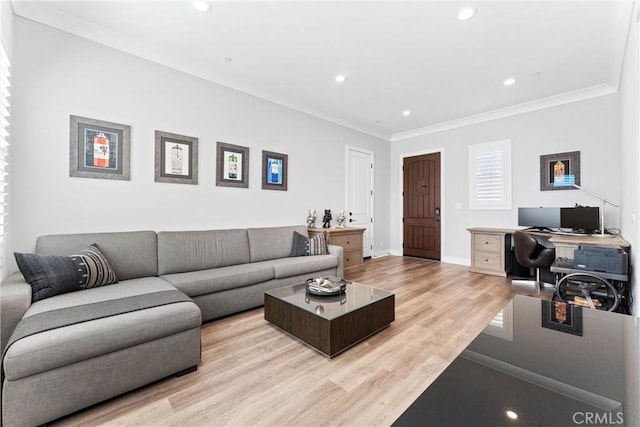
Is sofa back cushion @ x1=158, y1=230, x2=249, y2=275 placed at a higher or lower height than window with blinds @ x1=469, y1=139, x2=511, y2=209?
lower

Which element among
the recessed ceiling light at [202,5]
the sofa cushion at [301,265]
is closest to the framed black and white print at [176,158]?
the recessed ceiling light at [202,5]

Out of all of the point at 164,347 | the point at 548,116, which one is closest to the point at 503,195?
the point at 548,116

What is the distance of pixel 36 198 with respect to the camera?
96.8 inches

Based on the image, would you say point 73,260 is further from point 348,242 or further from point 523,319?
point 348,242

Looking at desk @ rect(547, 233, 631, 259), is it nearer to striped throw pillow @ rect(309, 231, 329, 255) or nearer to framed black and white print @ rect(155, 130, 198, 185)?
striped throw pillow @ rect(309, 231, 329, 255)

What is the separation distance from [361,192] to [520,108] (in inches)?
124

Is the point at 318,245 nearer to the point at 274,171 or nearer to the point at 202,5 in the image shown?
the point at 274,171

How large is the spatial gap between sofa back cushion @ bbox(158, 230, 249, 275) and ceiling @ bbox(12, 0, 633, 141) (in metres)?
2.03

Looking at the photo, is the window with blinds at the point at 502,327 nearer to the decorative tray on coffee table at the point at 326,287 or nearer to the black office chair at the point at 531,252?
the decorative tray on coffee table at the point at 326,287

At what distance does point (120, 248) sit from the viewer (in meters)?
2.63

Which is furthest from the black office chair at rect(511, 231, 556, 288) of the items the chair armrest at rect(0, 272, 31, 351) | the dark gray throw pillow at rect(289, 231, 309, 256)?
the chair armrest at rect(0, 272, 31, 351)

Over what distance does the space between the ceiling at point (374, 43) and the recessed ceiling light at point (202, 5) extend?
5cm

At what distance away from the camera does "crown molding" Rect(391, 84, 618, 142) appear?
4027mm

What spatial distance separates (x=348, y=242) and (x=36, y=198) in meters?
3.92
